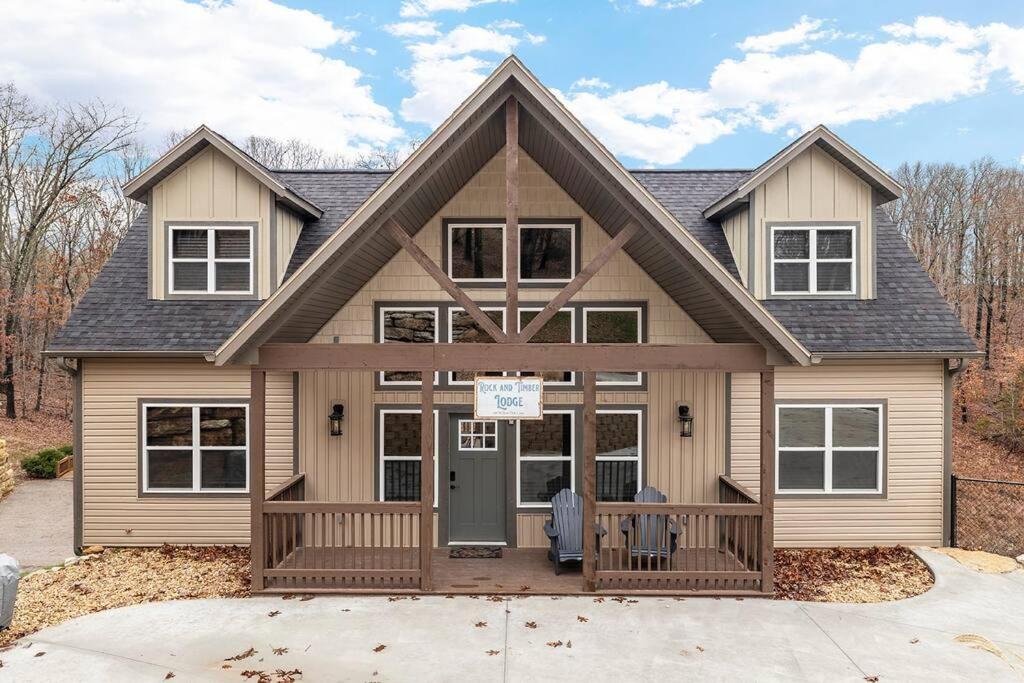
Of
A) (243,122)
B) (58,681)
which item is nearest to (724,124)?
(243,122)

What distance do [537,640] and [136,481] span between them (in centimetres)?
650

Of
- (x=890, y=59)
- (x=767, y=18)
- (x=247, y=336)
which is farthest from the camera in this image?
(x=890, y=59)

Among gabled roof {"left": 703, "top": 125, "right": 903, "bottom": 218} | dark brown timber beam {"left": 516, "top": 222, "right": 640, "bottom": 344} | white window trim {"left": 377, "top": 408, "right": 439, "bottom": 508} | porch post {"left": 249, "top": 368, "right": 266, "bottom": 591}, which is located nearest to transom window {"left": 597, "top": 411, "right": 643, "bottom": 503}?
white window trim {"left": 377, "top": 408, "right": 439, "bottom": 508}

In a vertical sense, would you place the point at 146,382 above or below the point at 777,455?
above

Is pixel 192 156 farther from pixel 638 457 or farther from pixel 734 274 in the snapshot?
pixel 734 274

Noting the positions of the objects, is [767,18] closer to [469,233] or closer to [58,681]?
[469,233]

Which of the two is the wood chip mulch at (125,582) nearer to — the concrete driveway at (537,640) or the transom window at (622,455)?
the concrete driveway at (537,640)

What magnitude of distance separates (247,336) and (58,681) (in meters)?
3.43

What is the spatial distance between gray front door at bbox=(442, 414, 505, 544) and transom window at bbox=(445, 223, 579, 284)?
221 cm

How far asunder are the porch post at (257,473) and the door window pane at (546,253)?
3.94 m

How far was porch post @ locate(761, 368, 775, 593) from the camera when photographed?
6574 millimetres

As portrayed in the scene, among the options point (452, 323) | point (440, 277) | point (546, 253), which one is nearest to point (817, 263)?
point (546, 253)

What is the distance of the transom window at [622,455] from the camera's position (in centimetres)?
830

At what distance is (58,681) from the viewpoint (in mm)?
4801
